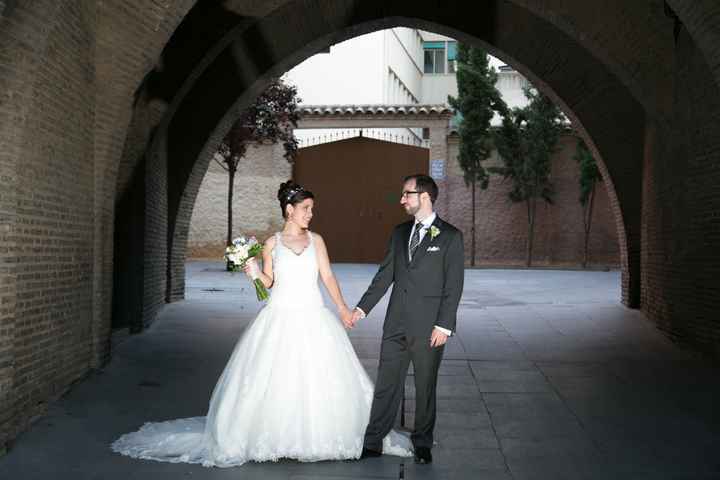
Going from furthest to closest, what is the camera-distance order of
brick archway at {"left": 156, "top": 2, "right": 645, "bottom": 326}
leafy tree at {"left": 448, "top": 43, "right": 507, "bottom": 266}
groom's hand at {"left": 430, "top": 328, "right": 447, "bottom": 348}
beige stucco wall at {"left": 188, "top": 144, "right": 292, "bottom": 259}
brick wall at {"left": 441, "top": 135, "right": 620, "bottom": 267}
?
beige stucco wall at {"left": 188, "top": 144, "right": 292, "bottom": 259} < brick wall at {"left": 441, "top": 135, "right": 620, "bottom": 267} < leafy tree at {"left": 448, "top": 43, "right": 507, "bottom": 266} < brick archway at {"left": 156, "top": 2, "right": 645, "bottom": 326} < groom's hand at {"left": 430, "top": 328, "right": 447, "bottom": 348}

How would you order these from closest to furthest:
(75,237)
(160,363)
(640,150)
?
(75,237)
(160,363)
(640,150)

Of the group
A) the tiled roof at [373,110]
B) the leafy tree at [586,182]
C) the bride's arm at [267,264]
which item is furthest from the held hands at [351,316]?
the tiled roof at [373,110]

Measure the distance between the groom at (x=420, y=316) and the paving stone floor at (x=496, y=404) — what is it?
9.3 inches

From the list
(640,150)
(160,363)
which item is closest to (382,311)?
(640,150)

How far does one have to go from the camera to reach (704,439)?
17.3ft

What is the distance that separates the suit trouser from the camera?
4.62 m

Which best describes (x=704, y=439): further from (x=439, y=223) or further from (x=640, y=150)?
(x=640, y=150)

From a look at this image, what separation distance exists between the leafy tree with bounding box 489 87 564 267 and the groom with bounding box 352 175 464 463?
2085 cm

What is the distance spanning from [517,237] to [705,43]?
2029 centimetres

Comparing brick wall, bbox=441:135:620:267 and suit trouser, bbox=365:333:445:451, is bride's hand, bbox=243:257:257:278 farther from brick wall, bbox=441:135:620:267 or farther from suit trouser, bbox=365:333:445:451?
brick wall, bbox=441:135:620:267

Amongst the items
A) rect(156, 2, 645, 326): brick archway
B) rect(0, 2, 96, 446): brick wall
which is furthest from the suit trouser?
rect(156, 2, 645, 326): brick archway

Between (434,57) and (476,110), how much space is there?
48.6 feet

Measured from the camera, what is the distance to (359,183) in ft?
87.9

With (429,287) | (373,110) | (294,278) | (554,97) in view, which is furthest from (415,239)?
(373,110)
